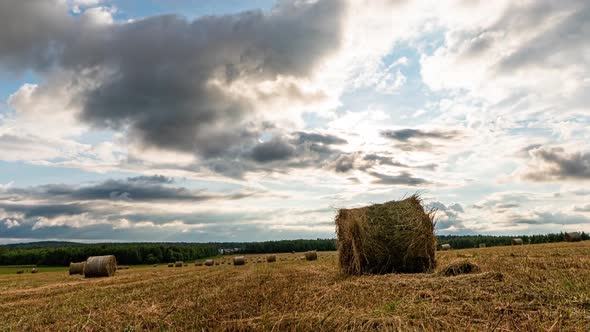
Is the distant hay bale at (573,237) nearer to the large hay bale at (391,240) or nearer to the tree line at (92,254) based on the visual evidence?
the large hay bale at (391,240)

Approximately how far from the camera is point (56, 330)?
17.6 ft

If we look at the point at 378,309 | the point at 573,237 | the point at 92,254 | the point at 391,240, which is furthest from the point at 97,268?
the point at 92,254

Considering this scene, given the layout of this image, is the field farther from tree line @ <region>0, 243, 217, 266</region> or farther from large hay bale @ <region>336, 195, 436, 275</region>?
tree line @ <region>0, 243, 217, 266</region>

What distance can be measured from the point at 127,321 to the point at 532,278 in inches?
259

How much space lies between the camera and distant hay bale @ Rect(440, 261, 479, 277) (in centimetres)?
854

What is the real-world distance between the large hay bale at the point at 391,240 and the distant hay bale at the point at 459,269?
1967 millimetres

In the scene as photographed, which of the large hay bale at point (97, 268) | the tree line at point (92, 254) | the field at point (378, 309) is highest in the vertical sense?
the field at point (378, 309)

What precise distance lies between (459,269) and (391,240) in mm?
2589

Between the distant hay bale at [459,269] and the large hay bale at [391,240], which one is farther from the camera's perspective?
the large hay bale at [391,240]

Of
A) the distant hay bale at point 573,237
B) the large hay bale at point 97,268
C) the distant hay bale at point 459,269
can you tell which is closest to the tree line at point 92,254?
the large hay bale at point 97,268

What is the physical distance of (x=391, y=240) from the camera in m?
11.1

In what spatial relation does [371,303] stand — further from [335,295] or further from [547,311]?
[547,311]

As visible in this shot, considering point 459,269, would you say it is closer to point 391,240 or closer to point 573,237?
point 391,240

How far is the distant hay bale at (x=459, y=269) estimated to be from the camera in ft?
28.0
